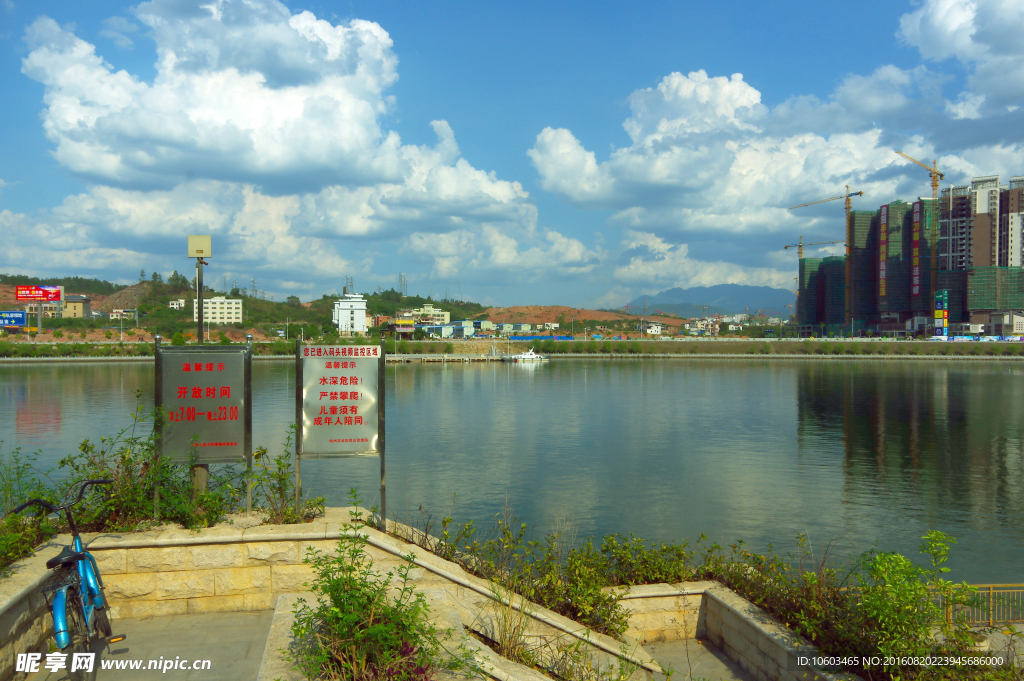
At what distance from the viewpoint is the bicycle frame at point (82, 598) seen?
12.5ft

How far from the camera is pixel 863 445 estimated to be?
73.2 feet

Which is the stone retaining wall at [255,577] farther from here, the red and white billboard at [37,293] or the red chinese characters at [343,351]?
the red and white billboard at [37,293]

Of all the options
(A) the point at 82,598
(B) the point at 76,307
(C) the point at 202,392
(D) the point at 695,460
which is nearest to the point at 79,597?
(A) the point at 82,598

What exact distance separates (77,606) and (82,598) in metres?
0.05

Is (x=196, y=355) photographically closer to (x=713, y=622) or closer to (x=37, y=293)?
(x=713, y=622)

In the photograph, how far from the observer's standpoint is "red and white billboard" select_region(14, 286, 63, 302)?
9269 centimetres

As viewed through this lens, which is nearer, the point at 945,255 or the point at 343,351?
the point at 343,351

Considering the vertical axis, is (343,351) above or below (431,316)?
below

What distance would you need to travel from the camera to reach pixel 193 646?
4.48 m

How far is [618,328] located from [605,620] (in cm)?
17270

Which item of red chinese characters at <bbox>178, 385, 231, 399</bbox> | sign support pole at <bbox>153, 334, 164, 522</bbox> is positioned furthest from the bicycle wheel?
red chinese characters at <bbox>178, 385, 231, 399</bbox>

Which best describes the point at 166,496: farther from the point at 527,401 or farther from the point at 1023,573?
the point at 527,401

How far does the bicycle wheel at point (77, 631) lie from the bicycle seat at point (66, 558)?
202 mm

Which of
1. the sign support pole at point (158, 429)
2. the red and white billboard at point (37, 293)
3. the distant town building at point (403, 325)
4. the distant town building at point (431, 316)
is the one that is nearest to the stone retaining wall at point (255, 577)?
the sign support pole at point (158, 429)
